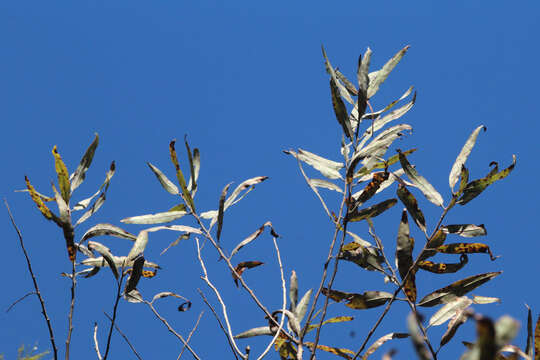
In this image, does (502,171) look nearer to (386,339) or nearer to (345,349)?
(386,339)

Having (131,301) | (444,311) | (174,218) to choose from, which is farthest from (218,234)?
(444,311)

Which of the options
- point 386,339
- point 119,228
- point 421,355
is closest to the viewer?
point 421,355

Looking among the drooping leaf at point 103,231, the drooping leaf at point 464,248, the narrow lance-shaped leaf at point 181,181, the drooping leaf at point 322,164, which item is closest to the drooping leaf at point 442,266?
the drooping leaf at point 464,248

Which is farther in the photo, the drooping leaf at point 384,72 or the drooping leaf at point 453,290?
the drooping leaf at point 384,72

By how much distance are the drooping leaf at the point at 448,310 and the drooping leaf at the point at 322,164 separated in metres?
0.33

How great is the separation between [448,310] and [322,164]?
0.38 metres

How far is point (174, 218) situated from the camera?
1128mm

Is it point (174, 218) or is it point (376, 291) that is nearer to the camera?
point (376, 291)

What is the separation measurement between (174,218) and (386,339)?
0.49 metres

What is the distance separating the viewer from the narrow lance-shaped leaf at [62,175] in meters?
1.00

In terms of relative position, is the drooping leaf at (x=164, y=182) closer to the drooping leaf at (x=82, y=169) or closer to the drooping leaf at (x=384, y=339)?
the drooping leaf at (x=82, y=169)

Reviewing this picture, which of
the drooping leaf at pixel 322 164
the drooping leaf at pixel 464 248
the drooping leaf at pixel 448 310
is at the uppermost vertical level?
the drooping leaf at pixel 322 164

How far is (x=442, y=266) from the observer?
1.04 meters

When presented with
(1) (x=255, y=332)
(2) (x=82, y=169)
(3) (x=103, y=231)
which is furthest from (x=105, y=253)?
(1) (x=255, y=332)
